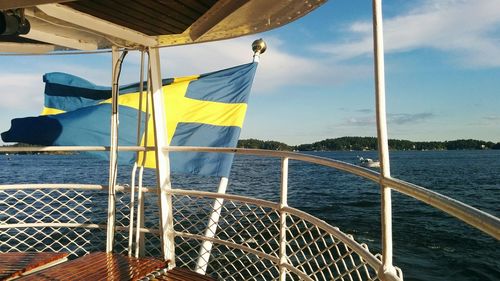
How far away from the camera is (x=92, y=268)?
2.96m

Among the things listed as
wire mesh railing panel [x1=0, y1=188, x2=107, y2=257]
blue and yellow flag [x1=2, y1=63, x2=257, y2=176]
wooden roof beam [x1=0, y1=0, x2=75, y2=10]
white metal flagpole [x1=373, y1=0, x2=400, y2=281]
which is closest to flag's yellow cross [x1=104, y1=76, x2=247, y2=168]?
blue and yellow flag [x1=2, y1=63, x2=257, y2=176]

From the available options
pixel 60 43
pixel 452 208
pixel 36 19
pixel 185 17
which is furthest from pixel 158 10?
pixel 452 208

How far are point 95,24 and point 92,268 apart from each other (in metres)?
1.91

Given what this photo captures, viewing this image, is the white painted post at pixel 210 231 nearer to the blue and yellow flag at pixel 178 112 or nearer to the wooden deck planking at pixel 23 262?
the blue and yellow flag at pixel 178 112

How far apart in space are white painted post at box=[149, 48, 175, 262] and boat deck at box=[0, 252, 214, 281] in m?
0.44

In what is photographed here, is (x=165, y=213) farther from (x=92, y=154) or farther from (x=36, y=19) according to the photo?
(x=36, y=19)

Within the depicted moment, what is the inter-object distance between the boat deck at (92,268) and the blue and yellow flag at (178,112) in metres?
1.43

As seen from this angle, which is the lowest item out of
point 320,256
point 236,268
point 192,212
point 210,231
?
point 236,268

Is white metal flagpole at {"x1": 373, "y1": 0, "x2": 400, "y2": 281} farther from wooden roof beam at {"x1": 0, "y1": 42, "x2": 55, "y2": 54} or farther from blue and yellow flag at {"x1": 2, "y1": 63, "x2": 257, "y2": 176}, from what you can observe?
wooden roof beam at {"x1": 0, "y1": 42, "x2": 55, "y2": 54}

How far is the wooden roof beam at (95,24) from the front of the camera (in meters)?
2.78

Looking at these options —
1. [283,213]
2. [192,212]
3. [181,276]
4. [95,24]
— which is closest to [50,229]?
[192,212]

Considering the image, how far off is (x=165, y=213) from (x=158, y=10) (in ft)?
6.16

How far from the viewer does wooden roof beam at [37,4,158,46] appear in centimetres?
278

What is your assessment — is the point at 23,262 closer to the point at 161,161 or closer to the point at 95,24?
the point at 161,161
